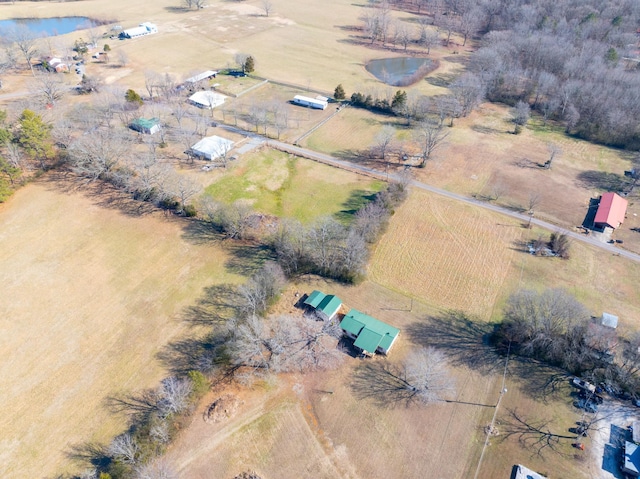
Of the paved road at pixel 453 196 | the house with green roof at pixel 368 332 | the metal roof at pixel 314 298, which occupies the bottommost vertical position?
the house with green roof at pixel 368 332

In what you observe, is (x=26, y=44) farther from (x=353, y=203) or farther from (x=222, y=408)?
(x=222, y=408)

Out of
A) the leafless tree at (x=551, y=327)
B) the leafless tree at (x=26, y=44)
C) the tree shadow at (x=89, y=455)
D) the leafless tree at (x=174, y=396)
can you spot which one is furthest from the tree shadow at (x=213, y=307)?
the leafless tree at (x=26, y=44)

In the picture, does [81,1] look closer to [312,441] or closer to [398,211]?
[398,211]

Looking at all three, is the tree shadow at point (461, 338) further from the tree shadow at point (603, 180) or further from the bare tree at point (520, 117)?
the bare tree at point (520, 117)

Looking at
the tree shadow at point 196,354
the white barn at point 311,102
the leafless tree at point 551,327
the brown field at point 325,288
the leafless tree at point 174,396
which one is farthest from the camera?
the white barn at point 311,102

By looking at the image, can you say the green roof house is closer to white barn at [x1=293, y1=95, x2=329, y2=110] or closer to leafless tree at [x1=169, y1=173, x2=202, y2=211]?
leafless tree at [x1=169, y1=173, x2=202, y2=211]

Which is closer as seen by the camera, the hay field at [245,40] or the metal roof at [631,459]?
the metal roof at [631,459]

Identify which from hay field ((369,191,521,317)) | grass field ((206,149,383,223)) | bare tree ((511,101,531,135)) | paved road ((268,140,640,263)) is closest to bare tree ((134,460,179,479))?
hay field ((369,191,521,317))
